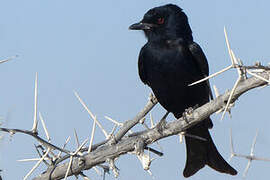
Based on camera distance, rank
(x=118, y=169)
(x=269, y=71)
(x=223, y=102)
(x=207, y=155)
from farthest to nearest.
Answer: (x=207, y=155) → (x=118, y=169) → (x=223, y=102) → (x=269, y=71)

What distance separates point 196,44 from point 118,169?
9.03 ft

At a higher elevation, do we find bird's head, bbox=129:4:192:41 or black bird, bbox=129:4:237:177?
bird's head, bbox=129:4:192:41

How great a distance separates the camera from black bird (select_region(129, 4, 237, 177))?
576 cm

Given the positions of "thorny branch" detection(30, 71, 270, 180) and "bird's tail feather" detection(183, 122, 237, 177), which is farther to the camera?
"bird's tail feather" detection(183, 122, 237, 177)

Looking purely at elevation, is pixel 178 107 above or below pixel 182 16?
below

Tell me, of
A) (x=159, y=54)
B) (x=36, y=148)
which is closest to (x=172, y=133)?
(x=36, y=148)

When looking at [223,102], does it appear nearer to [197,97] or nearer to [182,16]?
[197,97]

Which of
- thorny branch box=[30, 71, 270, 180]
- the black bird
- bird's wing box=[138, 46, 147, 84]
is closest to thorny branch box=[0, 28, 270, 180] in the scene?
thorny branch box=[30, 71, 270, 180]

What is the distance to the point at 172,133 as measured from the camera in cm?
419

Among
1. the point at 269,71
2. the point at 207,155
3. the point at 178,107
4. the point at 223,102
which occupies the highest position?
the point at 269,71

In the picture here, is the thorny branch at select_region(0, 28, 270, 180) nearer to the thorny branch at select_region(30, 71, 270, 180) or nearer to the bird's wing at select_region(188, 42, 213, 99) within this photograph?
the thorny branch at select_region(30, 71, 270, 180)

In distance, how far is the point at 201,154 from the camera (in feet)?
19.1

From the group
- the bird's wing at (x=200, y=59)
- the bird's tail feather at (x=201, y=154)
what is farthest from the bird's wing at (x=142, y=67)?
the bird's tail feather at (x=201, y=154)

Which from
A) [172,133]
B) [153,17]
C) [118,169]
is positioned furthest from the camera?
[153,17]
